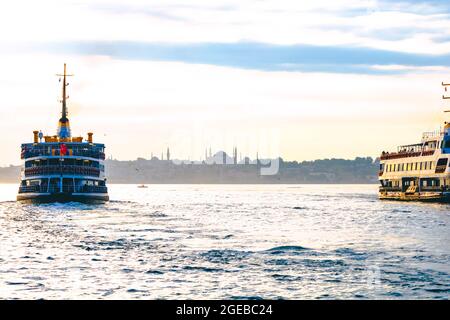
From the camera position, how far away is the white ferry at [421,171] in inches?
4094

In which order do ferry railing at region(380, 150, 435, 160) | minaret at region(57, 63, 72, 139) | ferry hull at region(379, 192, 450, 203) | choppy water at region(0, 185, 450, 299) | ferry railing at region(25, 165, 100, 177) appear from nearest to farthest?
choppy water at region(0, 185, 450, 299)
ferry hull at region(379, 192, 450, 203)
ferry railing at region(25, 165, 100, 177)
ferry railing at region(380, 150, 435, 160)
minaret at region(57, 63, 72, 139)

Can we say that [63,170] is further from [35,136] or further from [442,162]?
[442,162]

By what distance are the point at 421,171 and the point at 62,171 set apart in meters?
52.6

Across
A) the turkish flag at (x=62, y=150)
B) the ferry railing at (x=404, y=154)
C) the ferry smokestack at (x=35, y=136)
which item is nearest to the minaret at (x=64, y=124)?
the ferry smokestack at (x=35, y=136)

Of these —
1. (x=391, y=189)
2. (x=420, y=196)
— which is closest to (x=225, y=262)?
(x=420, y=196)

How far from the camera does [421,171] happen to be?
110188 millimetres

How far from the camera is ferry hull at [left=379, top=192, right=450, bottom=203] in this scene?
103 metres

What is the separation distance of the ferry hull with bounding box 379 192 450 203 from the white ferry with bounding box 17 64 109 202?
155 ft

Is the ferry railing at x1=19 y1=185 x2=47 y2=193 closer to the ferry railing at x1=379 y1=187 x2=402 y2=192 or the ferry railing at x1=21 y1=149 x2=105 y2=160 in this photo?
the ferry railing at x1=21 y1=149 x2=105 y2=160

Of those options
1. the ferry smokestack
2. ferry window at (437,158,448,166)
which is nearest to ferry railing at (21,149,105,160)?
the ferry smokestack
